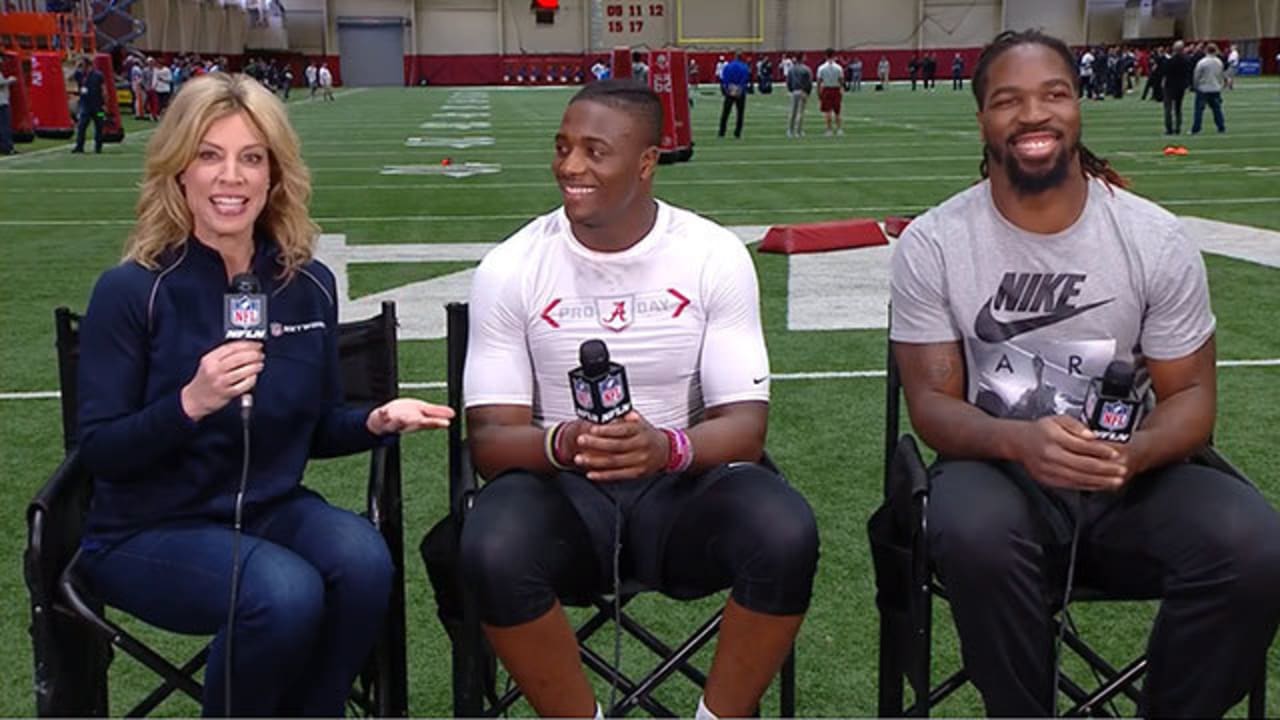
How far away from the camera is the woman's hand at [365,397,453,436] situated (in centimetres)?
302

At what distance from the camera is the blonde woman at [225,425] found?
2.72 m

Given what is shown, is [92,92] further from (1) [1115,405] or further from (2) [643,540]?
(1) [1115,405]

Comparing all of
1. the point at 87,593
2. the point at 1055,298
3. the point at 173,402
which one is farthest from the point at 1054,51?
the point at 87,593

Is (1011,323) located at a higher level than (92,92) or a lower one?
lower

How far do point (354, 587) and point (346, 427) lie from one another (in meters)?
0.44

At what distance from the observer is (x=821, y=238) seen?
35.3 ft

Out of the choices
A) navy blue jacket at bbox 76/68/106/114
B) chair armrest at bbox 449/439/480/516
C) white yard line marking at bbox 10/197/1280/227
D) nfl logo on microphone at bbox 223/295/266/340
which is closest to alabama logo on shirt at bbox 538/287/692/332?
chair armrest at bbox 449/439/480/516

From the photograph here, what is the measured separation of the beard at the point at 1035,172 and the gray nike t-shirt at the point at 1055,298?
0.28 ft

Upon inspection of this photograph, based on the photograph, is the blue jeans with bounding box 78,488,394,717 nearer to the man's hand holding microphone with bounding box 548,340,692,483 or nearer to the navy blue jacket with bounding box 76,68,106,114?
the man's hand holding microphone with bounding box 548,340,692,483

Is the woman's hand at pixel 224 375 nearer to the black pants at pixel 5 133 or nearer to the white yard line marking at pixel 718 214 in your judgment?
the white yard line marking at pixel 718 214

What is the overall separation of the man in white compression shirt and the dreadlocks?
654 millimetres

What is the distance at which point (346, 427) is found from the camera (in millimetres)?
3137

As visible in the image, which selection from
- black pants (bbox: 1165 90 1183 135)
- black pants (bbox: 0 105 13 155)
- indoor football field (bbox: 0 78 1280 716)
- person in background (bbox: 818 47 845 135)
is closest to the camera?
indoor football field (bbox: 0 78 1280 716)

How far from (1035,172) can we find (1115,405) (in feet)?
2.54
